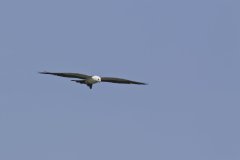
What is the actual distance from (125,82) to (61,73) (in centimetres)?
944

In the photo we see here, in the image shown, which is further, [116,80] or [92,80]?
[116,80]

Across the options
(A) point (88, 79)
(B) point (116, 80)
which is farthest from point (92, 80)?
(B) point (116, 80)

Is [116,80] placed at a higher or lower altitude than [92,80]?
higher

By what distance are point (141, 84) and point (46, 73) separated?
1335 centimetres

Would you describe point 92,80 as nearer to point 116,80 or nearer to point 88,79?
point 88,79

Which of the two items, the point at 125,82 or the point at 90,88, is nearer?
the point at 90,88

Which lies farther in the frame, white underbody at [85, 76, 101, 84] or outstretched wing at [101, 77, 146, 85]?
outstretched wing at [101, 77, 146, 85]

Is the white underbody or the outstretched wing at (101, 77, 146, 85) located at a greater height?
the outstretched wing at (101, 77, 146, 85)

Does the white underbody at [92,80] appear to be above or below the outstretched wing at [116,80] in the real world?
below

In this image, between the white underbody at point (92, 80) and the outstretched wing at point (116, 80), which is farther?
the outstretched wing at point (116, 80)

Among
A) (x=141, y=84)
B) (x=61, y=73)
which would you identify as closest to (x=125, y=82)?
(x=141, y=84)

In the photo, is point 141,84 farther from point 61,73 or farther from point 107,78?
point 61,73

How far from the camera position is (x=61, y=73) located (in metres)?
77.2

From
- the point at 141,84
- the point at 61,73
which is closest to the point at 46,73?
the point at 61,73
